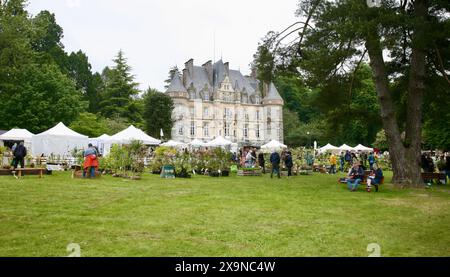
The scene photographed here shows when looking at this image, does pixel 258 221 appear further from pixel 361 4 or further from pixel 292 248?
pixel 361 4

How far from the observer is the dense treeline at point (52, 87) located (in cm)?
2780

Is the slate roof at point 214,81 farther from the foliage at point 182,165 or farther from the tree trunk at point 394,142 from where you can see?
the tree trunk at point 394,142

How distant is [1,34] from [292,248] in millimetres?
26937

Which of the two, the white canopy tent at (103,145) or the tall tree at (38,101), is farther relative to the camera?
the tall tree at (38,101)

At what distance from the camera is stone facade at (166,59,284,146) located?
6147 centimetres

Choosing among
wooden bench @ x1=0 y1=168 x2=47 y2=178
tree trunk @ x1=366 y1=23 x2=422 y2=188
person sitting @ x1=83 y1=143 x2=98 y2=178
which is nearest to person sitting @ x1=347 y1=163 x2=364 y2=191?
tree trunk @ x1=366 y1=23 x2=422 y2=188

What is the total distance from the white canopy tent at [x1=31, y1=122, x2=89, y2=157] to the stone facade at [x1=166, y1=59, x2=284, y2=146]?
108 feet

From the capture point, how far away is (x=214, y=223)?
748 cm

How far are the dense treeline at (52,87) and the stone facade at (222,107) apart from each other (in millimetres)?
7664

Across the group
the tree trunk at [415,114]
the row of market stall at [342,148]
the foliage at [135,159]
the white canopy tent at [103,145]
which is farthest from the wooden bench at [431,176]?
the white canopy tent at [103,145]

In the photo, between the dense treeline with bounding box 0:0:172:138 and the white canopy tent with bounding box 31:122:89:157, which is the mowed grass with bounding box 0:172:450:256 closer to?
the white canopy tent with bounding box 31:122:89:157

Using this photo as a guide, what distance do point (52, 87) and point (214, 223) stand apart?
38136 millimetres

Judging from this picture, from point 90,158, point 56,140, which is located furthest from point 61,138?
point 90,158

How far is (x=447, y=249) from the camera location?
5844 millimetres
